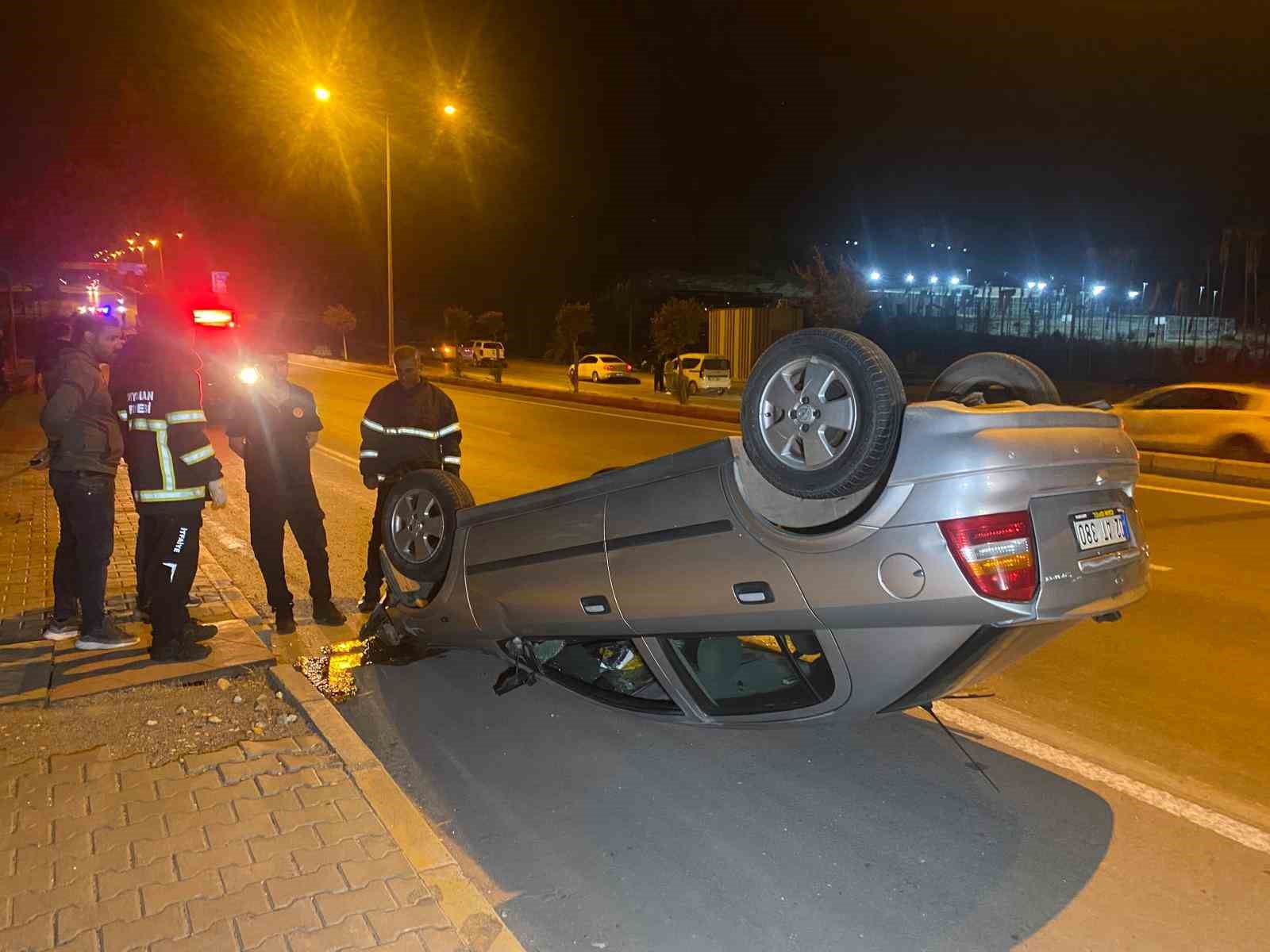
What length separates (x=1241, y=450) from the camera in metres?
13.9

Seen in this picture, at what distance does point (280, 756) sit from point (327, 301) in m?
87.4

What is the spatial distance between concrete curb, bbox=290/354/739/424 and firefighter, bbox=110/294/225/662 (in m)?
16.3

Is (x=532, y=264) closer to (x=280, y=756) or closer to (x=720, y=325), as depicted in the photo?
(x=720, y=325)

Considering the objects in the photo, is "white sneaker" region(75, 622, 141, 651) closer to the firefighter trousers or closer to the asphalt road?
the firefighter trousers

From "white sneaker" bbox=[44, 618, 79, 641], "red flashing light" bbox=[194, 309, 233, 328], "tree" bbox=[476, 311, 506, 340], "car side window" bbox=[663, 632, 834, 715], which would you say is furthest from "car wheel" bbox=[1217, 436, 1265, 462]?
"tree" bbox=[476, 311, 506, 340]

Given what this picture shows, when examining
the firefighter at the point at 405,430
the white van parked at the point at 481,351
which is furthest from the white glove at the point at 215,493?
the white van parked at the point at 481,351

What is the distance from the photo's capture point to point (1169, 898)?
3.14 metres

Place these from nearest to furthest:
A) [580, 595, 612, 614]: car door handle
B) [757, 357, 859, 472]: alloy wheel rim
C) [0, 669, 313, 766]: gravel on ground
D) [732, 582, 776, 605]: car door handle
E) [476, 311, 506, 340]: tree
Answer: [757, 357, 859, 472]: alloy wheel rim < [732, 582, 776, 605]: car door handle < [580, 595, 612, 614]: car door handle < [0, 669, 313, 766]: gravel on ground < [476, 311, 506, 340]: tree

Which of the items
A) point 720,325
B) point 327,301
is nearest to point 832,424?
point 720,325

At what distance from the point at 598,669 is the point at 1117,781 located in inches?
93.6

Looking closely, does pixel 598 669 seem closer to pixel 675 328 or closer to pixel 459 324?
pixel 675 328

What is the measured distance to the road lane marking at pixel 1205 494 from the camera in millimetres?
10982

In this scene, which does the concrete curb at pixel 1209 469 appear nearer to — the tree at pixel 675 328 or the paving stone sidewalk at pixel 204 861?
the paving stone sidewalk at pixel 204 861

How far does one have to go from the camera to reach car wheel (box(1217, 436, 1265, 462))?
13.8 m
